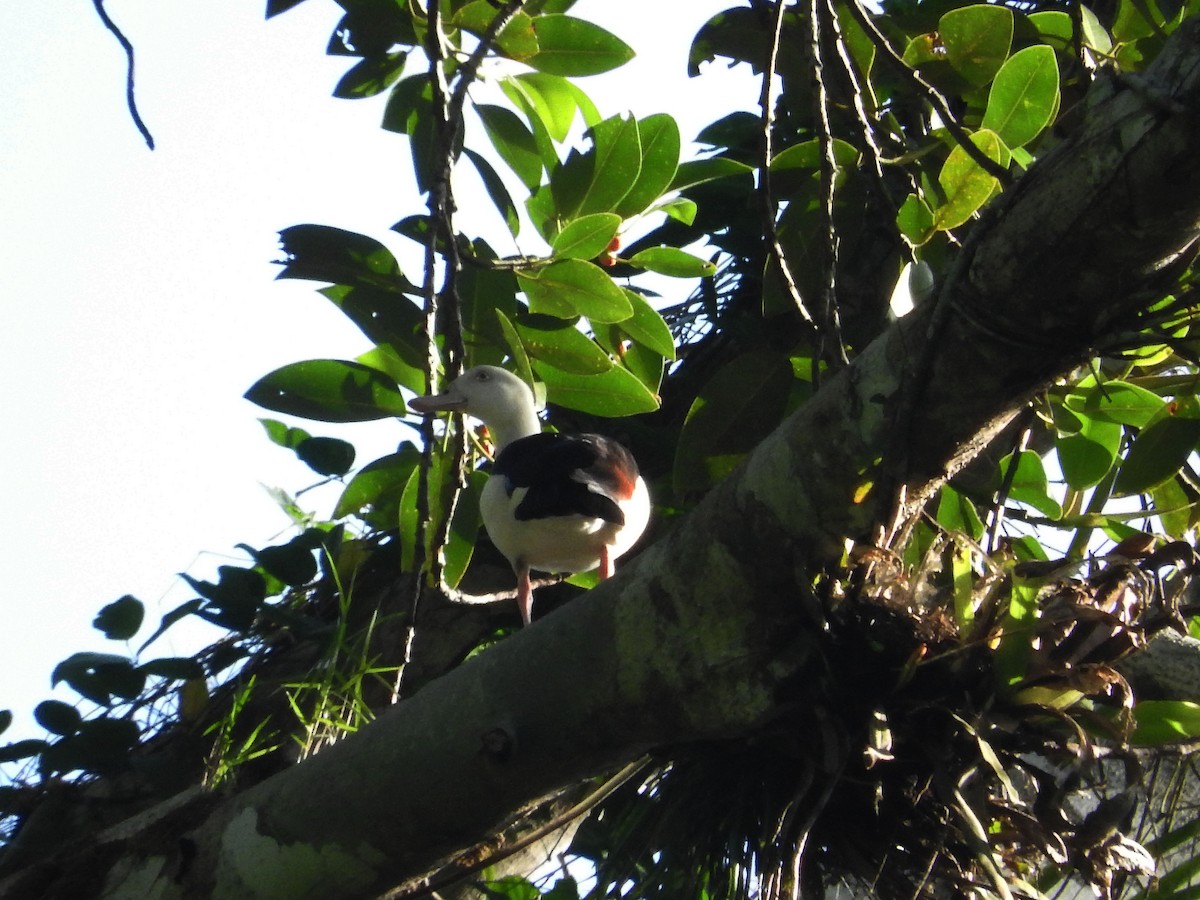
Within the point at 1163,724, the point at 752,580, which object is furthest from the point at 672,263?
the point at 1163,724

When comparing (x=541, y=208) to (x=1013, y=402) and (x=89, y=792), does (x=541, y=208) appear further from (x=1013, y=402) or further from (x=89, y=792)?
(x=89, y=792)

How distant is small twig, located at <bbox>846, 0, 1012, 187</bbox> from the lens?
1.77 meters

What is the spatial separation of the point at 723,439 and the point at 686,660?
2.00 ft

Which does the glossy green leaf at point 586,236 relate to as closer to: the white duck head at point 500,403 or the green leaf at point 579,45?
the green leaf at point 579,45

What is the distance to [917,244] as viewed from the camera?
198 cm

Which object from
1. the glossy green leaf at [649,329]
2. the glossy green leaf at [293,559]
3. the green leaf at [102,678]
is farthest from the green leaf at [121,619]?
the glossy green leaf at [649,329]

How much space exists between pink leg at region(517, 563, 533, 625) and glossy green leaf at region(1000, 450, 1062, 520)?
115 centimetres

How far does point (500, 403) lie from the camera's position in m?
3.88

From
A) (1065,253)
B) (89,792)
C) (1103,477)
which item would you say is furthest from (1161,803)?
(89,792)

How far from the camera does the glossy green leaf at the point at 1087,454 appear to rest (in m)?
2.37

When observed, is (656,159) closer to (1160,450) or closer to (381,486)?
(381,486)

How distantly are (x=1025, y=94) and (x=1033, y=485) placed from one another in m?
0.83

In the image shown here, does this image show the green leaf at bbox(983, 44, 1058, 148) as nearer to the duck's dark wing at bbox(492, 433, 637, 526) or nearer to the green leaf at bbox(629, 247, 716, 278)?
the green leaf at bbox(629, 247, 716, 278)

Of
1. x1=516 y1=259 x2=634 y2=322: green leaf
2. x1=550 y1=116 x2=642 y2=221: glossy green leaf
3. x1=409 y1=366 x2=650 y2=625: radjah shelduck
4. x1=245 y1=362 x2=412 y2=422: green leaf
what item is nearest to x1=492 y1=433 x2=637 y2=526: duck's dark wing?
x1=409 y1=366 x2=650 y2=625: radjah shelduck
